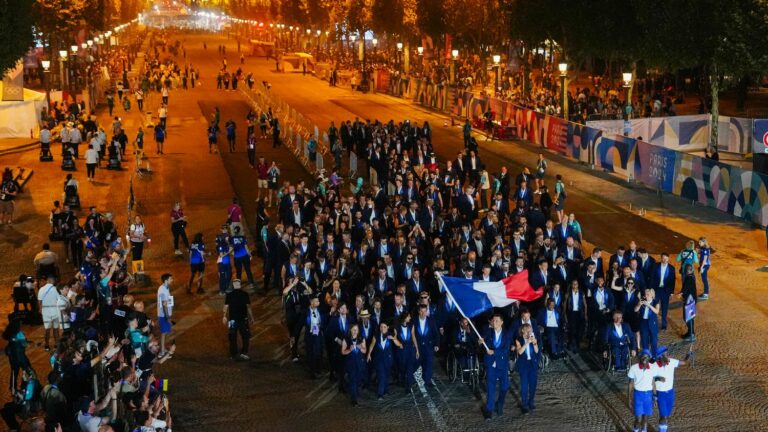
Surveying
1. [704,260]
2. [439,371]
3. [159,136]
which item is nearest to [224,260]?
[439,371]

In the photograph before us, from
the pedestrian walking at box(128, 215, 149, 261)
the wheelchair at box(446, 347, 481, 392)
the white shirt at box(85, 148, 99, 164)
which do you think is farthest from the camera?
the white shirt at box(85, 148, 99, 164)

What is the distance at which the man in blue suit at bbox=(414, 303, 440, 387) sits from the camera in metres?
16.2

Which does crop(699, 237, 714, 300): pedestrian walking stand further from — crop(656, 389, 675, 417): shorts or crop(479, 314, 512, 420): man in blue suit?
crop(479, 314, 512, 420): man in blue suit

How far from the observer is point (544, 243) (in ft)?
67.6

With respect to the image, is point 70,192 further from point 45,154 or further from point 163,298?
point 163,298

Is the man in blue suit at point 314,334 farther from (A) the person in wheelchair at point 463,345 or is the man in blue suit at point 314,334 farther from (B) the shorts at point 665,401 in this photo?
(B) the shorts at point 665,401

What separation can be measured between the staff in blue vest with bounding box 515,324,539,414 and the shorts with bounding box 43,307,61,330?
353 inches

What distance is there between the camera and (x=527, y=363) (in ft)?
50.3

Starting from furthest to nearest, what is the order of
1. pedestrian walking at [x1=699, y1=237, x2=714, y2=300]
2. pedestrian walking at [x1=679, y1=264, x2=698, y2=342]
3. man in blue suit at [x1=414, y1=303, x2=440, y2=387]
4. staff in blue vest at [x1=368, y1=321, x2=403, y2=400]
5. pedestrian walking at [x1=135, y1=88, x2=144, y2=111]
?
pedestrian walking at [x1=135, y1=88, x2=144, y2=111] < pedestrian walking at [x1=699, y1=237, x2=714, y2=300] < pedestrian walking at [x1=679, y1=264, x2=698, y2=342] < man in blue suit at [x1=414, y1=303, x2=440, y2=387] < staff in blue vest at [x1=368, y1=321, x2=403, y2=400]

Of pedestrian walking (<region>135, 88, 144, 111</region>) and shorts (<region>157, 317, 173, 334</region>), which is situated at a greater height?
pedestrian walking (<region>135, 88, 144, 111</region>)

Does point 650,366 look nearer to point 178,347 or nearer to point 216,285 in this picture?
point 178,347


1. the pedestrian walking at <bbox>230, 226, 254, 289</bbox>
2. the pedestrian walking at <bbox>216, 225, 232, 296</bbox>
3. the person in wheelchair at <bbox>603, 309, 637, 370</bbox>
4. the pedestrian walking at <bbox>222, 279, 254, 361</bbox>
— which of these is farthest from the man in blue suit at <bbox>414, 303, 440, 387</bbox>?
the pedestrian walking at <bbox>230, 226, 254, 289</bbox>

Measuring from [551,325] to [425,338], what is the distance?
253cm

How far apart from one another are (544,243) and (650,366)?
6822 millimetres
